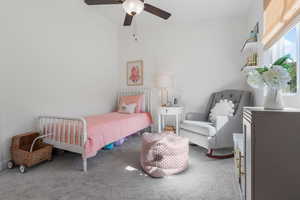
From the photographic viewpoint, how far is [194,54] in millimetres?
3785

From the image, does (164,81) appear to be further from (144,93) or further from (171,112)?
(144,93)

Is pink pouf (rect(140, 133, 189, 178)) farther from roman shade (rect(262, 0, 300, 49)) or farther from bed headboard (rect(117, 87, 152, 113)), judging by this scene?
bed headboard (rect(117, 87, 152, 113))

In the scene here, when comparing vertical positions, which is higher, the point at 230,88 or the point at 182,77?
the point at 182,77

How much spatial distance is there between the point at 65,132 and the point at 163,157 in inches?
51.2

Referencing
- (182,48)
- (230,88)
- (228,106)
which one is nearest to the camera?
(228,106)

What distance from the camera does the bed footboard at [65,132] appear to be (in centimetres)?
211

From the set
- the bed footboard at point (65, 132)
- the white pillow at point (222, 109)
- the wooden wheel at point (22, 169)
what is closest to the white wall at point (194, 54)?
the white pillow at point (222, 109)

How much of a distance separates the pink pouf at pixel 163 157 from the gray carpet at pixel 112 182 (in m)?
0.09

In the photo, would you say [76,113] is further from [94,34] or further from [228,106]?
[228,106]

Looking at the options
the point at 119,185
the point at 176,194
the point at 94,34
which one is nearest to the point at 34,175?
the point at 119,185

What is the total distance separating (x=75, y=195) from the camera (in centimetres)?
164

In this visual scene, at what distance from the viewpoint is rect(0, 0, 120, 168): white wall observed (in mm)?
2199

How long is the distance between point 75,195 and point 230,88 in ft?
10.3

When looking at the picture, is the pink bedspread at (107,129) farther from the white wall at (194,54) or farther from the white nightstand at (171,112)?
the white wall at (194,54)
